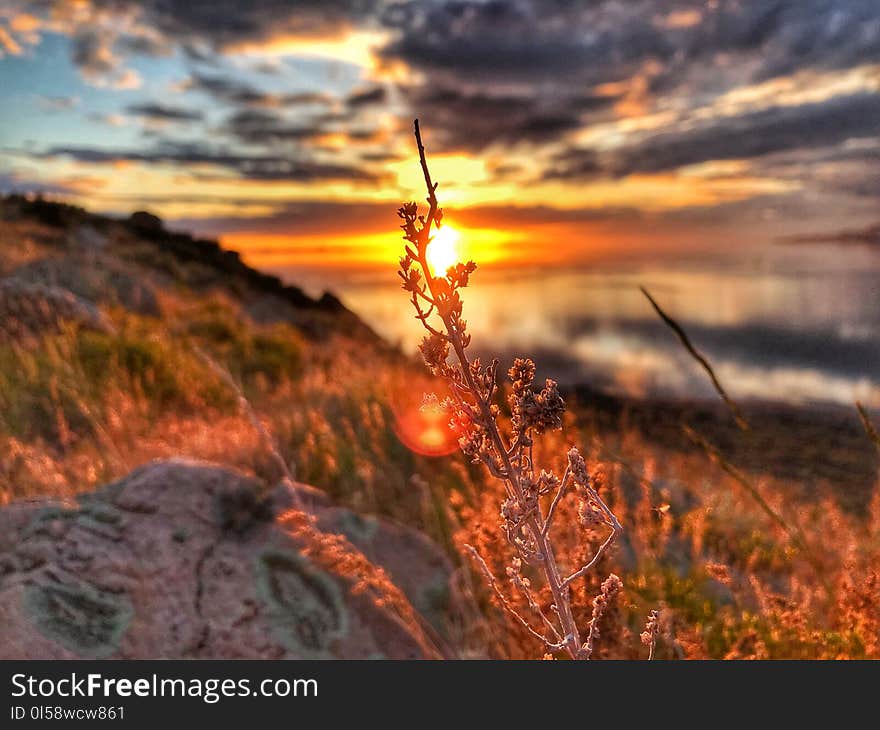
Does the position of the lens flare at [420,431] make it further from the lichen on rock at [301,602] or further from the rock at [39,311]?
the rock at [39,311]

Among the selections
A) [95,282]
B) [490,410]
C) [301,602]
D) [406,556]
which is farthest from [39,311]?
[490,410]

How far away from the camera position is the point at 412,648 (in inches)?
135

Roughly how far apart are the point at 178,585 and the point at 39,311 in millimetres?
9674

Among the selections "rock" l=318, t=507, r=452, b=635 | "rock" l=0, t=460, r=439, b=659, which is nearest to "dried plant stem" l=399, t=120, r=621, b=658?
"rock" l=0, t=460, r=439, b=659

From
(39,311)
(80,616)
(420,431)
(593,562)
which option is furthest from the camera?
(39,311)

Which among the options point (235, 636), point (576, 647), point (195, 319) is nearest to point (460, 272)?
point (576, 647)

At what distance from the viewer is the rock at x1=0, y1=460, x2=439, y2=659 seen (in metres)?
3.02

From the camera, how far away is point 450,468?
6.03 metres

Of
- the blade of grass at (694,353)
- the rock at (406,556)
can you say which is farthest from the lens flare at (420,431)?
the blade of grass at (694,353)

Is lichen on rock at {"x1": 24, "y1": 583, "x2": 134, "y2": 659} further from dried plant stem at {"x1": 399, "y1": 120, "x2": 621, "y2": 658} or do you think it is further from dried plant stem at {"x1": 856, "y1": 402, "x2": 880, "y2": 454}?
dried plant stem at {"x1": 856, "y1": 402, "x2": 880, "y2": 454}

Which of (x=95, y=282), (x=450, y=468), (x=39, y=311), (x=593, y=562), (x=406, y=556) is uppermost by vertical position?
(x=95, y=282)

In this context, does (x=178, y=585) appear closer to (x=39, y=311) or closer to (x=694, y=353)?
(x=694, y=353)
